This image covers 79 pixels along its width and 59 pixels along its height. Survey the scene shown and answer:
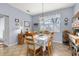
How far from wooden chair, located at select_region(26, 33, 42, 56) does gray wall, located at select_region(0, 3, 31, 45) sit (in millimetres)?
308

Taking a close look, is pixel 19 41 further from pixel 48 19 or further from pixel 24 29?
pixel 48 19

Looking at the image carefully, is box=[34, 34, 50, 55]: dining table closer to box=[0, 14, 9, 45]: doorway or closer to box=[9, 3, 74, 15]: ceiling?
box=[9, 3, 74, 15]: ceiling

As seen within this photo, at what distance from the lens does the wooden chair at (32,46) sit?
272 centimetres

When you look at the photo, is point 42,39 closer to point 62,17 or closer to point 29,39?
point 29,39

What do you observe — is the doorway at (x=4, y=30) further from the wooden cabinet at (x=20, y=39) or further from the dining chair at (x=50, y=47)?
the dining chair at (x=50, y=47)

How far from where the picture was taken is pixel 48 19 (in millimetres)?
2656

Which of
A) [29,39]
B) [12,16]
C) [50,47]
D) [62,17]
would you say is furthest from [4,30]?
[62,17]

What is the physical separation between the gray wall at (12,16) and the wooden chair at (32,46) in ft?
1.01

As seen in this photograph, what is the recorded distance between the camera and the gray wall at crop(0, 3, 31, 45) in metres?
2.61

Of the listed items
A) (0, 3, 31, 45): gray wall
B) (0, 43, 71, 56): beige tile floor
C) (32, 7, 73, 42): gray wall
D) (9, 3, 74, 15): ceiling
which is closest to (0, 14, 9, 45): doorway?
(0, 3, 31, 45): gray wall

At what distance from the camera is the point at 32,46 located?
9.12ft

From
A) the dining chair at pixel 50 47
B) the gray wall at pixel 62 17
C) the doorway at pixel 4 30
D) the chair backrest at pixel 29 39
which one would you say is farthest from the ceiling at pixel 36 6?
the dining chair at pixel 50 47

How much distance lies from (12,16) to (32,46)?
2.96 feet

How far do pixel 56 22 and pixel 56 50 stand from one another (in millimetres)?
682
